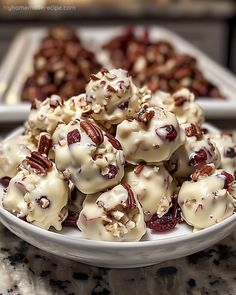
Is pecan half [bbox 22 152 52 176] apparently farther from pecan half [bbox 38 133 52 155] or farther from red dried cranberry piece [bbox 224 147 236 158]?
red dried cranberry piece [bbox 224 147 236 158]

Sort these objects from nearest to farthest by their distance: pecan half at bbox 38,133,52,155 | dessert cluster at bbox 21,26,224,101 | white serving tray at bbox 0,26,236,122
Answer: pecan half at bbox 38,133,52,155, white serving tray at bbox 0,26,236,122, dessert cluster at bbox 21,26,224,101

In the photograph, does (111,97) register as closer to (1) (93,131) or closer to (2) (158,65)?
(1) (93,131)

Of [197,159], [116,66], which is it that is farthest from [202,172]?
[116,66]

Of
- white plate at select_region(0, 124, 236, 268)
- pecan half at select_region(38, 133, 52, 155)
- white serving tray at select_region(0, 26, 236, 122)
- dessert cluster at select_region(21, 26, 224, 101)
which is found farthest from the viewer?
dessert cluster at select_region(21, 26, 224, 101)

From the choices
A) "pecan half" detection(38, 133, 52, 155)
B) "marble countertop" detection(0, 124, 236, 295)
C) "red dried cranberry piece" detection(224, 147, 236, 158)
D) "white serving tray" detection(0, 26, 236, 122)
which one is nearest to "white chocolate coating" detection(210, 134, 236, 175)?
"red dried cranberry piece" detection(224, 147, 236, 158)

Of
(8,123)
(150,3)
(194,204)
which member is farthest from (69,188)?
(150,3)

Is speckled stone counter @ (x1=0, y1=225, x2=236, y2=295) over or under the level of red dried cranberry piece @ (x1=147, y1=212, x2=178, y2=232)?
under

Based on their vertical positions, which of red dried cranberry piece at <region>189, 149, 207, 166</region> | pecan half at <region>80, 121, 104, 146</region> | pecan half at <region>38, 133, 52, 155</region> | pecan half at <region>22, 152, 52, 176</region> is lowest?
red dried cranberry piece at <region>189, 149, 207, 166</region>
